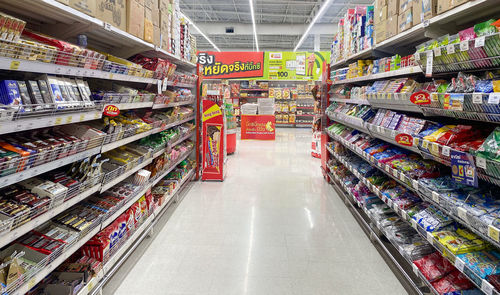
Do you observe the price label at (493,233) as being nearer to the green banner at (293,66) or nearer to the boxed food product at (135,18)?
the boxed food product at (135,18)

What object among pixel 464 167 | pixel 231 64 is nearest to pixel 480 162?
pixel 464 167

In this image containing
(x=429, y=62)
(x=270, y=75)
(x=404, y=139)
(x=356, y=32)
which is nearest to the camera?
(x=429, y=62)

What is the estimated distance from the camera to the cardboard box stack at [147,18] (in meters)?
2.27

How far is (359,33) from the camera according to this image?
4086 millimetres

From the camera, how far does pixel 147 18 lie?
317cm

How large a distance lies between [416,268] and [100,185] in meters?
2.40

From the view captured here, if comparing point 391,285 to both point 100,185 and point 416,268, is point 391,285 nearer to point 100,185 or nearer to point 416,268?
point 416,268

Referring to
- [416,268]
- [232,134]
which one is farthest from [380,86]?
[232,134]

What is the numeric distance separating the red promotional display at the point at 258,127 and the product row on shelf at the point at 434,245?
7627mm

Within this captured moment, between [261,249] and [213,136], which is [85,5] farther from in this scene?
[213,136]

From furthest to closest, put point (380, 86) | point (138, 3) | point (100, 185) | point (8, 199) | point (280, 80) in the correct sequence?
point (280, 80)
point (380, 86)
point (138, 3)
point (100, 185)
point (8, 199)

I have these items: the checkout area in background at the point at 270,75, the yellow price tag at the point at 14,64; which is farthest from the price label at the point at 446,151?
the checkout area in background at the point at 270,75

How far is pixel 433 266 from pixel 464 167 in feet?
2.78

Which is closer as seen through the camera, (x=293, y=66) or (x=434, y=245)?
(x=434, y=245)
